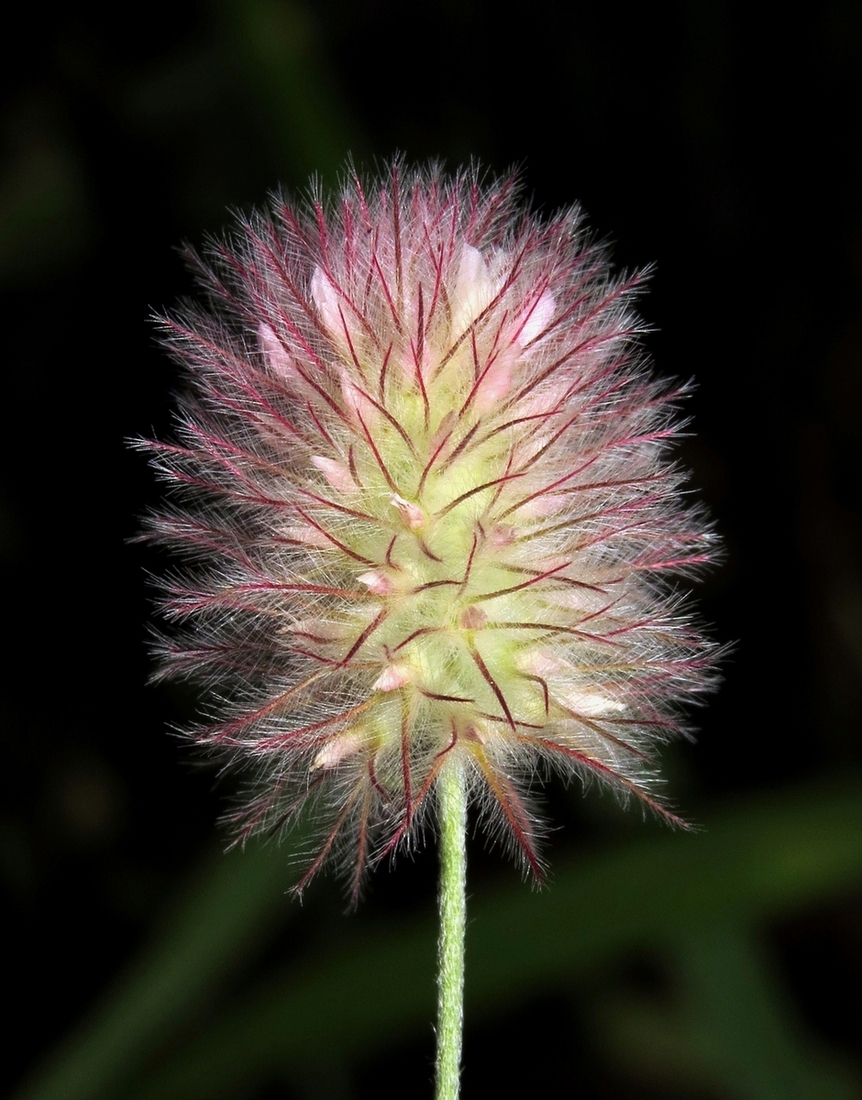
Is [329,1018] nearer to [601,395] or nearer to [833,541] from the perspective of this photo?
[601,395]

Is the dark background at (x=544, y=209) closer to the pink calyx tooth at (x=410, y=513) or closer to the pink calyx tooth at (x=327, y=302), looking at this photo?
the pink calyx tooth at (x=327, y=302)

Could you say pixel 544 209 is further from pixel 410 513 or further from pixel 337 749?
pixel 337 749

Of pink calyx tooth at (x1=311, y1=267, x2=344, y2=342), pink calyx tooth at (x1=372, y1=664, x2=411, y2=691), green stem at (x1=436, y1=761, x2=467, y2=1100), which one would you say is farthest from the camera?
pink calyx tooth at (x1=311, y1=267, x2=344, y2=342)

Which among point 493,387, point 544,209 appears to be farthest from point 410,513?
point 544,209

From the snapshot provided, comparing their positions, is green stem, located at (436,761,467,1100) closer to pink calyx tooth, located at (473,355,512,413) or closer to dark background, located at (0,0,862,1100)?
pink calyx tooth, located at (473,355,512,413)

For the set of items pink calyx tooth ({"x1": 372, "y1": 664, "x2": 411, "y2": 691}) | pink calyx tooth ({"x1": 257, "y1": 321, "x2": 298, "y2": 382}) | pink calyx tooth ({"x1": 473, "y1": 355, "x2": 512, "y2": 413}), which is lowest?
pink calyx tooth ({"x1": 372, "y1": 664, "x2": 411, "y2": 691})

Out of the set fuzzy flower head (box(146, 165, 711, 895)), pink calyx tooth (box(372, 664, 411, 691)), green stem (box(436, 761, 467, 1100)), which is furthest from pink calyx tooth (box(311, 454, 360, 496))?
green stem (box(436, 761, 467, 1100))

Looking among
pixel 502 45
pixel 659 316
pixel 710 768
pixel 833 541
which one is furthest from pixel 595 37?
pixel 710 768

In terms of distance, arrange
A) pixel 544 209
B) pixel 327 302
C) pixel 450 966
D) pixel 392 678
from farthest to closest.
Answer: pixel 544 209 < pixel 327 302 < pixel 392 678 < pixel 450 966
